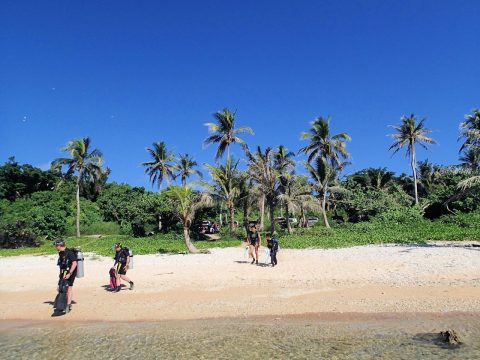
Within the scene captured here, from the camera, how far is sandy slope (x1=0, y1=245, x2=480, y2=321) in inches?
391

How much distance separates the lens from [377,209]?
3941 cm

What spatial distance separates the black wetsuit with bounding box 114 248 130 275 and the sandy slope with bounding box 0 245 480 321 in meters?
0.68

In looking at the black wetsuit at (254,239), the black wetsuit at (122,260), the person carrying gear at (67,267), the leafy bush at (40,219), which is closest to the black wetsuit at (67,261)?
the person carrying gear at (67,267)

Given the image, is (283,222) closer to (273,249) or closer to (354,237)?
(354,237)

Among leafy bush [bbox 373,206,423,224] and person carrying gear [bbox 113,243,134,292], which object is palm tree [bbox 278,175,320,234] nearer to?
leafy bush [bbox 373,206,423,224]

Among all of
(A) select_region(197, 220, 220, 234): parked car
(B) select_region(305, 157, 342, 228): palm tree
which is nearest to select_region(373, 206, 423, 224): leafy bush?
(B) select_region(305, 157, 342, 228): palm tree

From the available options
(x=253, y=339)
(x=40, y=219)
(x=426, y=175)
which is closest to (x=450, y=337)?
(x=253, y=339)

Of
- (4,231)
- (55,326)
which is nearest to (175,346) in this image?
(55,326)

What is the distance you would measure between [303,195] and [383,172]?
24850mm

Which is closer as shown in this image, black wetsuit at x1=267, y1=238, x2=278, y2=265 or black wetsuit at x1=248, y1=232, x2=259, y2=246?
black wetsuit at x1=267, y1=238, x2=278, y2=265

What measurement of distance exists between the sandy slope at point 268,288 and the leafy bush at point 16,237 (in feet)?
52.4

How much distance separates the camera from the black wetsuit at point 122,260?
12.2m

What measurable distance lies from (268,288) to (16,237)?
1077 inches

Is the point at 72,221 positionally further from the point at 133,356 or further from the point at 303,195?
the point at 133,356
